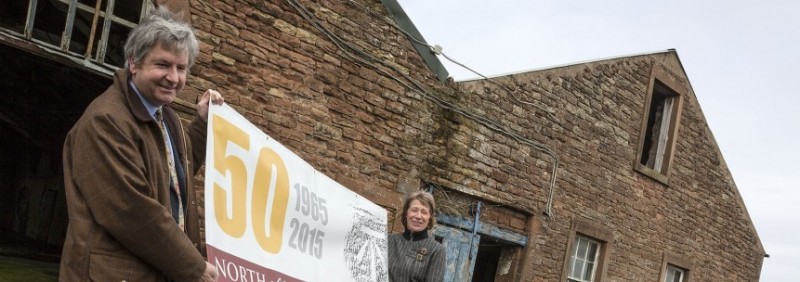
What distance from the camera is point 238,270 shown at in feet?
9.73

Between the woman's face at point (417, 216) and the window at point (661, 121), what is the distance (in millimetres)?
7845

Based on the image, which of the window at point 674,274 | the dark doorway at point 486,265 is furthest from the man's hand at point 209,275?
the window at point 674,274

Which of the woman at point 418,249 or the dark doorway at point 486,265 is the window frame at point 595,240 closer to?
the dark doorway at point 486,265

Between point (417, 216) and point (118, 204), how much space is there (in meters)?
2.55

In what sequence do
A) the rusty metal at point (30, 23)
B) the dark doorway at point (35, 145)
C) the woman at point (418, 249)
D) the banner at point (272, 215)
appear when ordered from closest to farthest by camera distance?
the banner at point (272, 215)
the woman at point (418, 249)
the rusty metal at point (30, 23)
the dark doorway at point (35, 145)

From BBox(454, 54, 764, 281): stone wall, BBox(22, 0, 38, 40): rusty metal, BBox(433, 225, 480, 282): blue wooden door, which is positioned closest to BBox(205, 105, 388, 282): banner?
BBox(22, 0, 38, 40): rusty metal

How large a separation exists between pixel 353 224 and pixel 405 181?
12.6ft

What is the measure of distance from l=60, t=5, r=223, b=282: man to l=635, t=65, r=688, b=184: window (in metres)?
10.2

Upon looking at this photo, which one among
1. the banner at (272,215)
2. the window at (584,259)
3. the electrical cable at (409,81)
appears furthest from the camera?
the window at (584,259)

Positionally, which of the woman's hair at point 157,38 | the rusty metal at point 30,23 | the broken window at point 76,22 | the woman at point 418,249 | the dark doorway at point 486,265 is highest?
the broken window at point 76,22

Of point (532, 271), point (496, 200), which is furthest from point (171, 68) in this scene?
point (532, 271)

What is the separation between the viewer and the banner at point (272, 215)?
2.92 metres

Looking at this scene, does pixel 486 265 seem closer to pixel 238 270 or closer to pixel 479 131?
pixel 479 131

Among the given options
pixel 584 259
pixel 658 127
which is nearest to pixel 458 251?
pixel 584 259
